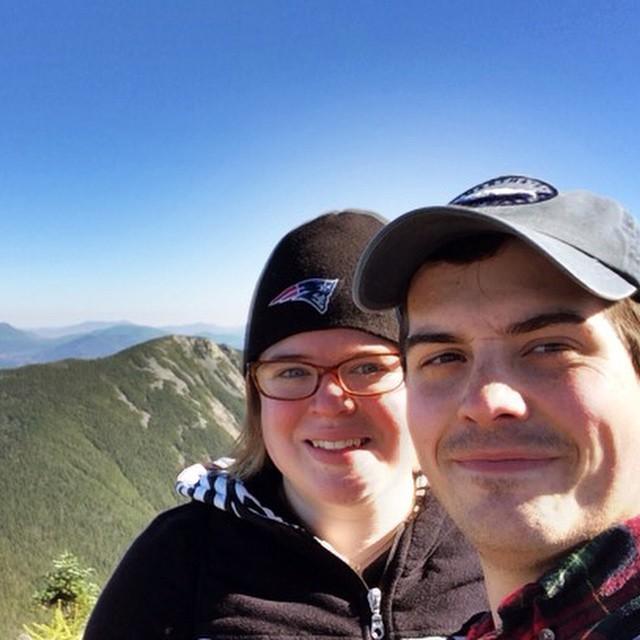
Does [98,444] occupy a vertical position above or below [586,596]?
below

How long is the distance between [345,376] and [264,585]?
848mm

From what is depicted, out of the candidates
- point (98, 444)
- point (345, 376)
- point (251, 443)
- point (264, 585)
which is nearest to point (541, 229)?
point (345, 376)

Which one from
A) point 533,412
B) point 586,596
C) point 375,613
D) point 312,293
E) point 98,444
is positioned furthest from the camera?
point 98,444

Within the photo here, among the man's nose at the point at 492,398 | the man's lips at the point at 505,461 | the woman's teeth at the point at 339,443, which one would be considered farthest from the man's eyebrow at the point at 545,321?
the woman's teeth at the point at 339,443

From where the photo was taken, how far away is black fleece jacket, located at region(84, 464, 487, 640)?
2.47 meters

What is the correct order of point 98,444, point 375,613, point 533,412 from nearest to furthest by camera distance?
1. point 533,412
2. point 375,613
3. point 98,444

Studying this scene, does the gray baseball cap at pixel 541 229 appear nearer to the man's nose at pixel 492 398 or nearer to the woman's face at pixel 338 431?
the man's nose at pixel 492 398

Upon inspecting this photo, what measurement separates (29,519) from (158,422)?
123 feet

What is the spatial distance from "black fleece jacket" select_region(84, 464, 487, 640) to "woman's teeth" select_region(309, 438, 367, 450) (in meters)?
0.34

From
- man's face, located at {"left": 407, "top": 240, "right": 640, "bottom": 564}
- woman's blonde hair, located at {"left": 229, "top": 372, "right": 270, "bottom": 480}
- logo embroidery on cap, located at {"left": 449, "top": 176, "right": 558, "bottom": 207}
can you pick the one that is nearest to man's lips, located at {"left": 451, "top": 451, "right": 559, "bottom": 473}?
man's face, located at {"left": 407, "top": 240, "right": 640, "bottom": 564}

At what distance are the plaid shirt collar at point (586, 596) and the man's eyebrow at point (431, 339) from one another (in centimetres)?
56

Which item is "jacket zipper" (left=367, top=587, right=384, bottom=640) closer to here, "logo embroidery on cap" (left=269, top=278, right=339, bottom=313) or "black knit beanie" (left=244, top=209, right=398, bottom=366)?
"black knit beanie" (left=244, top=209, right=398, bottom=366)

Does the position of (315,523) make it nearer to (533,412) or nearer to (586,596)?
(533,412)

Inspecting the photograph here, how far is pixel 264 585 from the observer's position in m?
2.56
